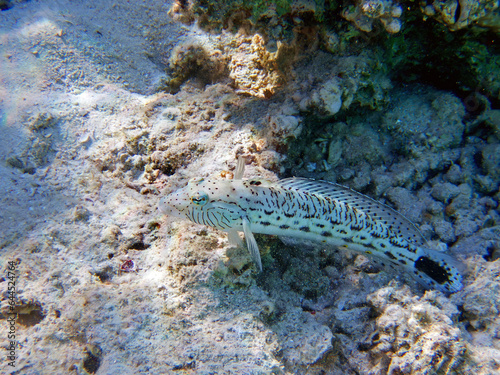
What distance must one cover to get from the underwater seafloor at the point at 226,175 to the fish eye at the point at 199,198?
43cm

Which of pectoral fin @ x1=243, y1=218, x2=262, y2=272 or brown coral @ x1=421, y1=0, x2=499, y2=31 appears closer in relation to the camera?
pectoral fin @ x1=243, y1=218, x2=262, y2=272

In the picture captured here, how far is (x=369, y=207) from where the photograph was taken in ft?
10.5

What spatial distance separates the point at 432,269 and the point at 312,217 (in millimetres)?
1523

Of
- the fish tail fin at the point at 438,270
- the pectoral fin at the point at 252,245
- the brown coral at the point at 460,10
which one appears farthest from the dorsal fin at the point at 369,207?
the brown coral at the point at 460,10

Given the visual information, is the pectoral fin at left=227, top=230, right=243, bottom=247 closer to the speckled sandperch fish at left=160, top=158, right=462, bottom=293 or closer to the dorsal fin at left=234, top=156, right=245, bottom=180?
the speckled sandperch fish at left=160, top=158, right=462, bottom=293

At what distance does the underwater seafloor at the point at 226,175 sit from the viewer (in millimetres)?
2221

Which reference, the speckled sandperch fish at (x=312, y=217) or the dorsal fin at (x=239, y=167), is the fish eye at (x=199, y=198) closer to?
the speckled sandperch fish at (x=312, y=217)

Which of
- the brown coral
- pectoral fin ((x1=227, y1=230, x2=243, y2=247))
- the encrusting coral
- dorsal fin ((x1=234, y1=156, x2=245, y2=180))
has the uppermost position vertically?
the brown coral

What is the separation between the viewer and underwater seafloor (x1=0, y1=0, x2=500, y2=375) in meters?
2.22

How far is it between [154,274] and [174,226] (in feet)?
1.82

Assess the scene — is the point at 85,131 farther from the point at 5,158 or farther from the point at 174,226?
the point at 174,226

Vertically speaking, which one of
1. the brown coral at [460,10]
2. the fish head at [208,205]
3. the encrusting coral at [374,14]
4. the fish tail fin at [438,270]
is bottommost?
the fish tail fin at [438,270]

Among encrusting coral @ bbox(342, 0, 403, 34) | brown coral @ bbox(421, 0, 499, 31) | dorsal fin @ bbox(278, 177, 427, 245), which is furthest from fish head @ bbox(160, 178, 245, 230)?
brown coral @ bbox(421, 0, 499, 31)

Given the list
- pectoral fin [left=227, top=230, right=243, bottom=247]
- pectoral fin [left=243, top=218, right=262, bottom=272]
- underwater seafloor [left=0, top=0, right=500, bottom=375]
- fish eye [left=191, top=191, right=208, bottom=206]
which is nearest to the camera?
underwater seafloor [left=0, top=0, right=500, bottom=375]
